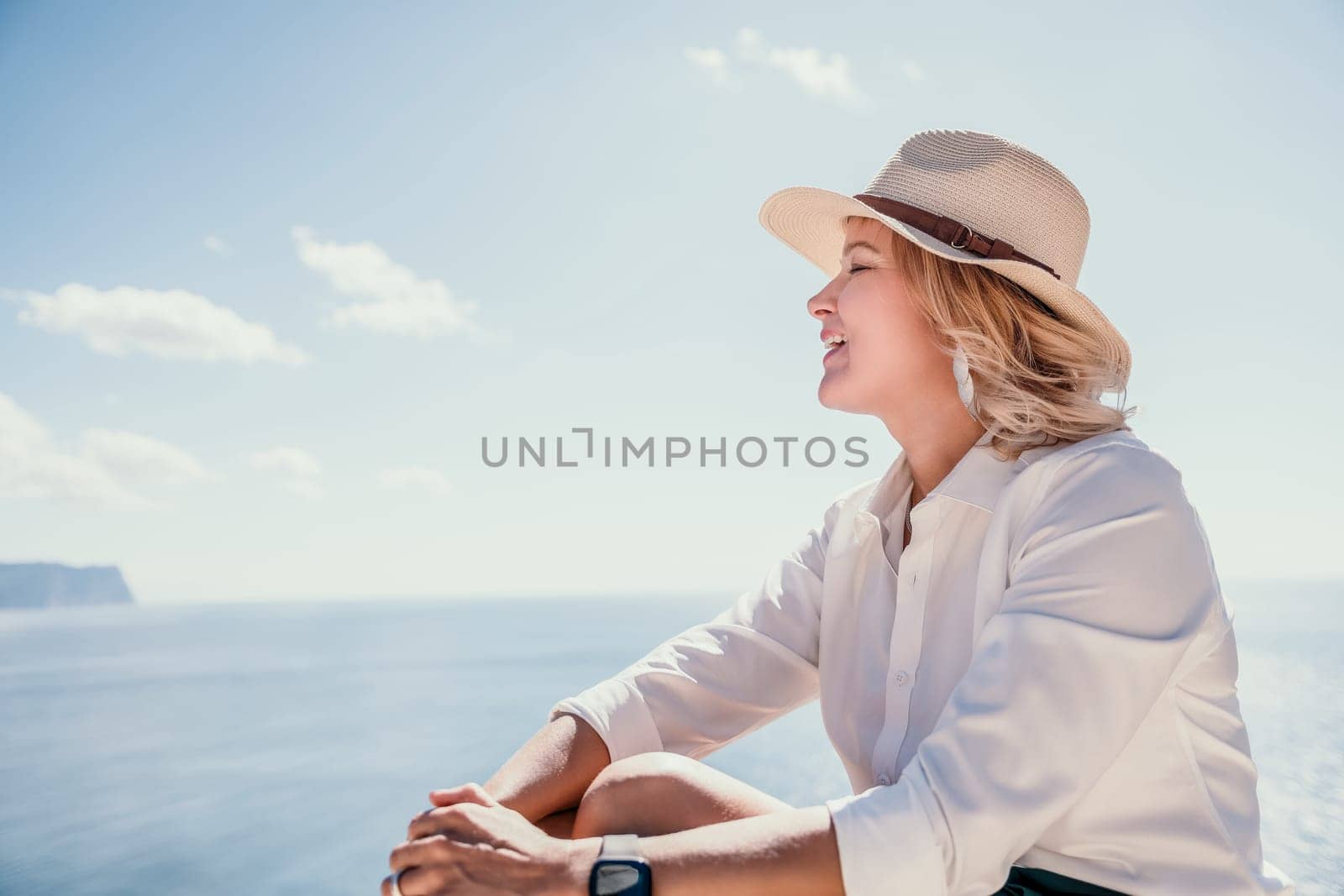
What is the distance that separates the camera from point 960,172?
131 cm

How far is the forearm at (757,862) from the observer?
0.82 m

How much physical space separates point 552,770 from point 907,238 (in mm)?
946

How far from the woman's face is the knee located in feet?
2.15

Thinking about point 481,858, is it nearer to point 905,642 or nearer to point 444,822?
point 444,822

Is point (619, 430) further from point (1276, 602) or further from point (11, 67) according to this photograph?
point (1276, 602)

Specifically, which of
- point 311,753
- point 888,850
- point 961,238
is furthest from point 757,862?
point 311,753

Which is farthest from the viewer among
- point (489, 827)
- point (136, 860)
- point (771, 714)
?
point (136, 860)

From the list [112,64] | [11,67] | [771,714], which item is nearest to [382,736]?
[771,714]

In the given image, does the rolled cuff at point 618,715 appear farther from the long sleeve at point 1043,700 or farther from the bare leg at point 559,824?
the long sleeve at point 1043,700

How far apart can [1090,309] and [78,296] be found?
58550 millimetres

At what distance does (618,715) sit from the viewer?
1302mm

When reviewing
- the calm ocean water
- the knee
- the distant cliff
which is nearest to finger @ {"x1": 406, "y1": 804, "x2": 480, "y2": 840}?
the knee

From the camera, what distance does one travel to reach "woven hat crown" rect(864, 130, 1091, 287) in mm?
1298

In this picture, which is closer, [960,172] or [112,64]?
[960,172]
